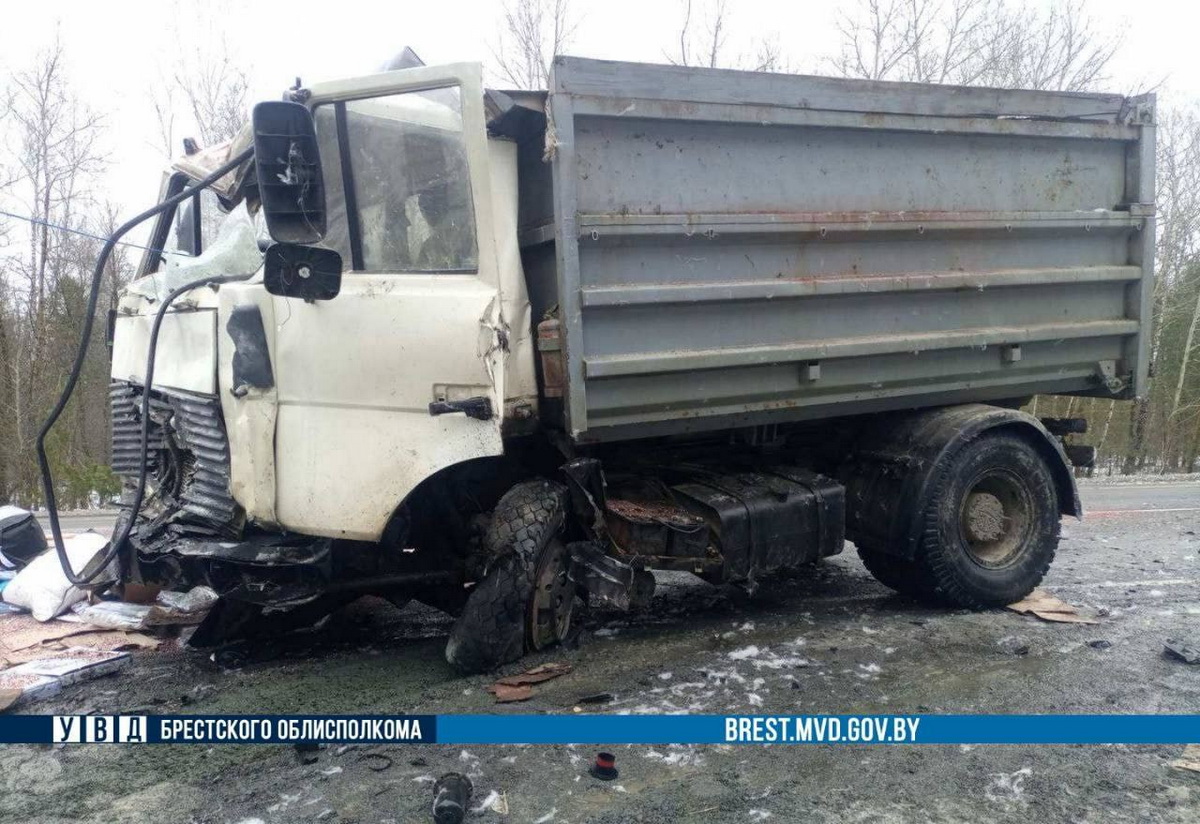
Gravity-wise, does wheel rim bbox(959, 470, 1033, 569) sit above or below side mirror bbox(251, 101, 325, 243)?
below

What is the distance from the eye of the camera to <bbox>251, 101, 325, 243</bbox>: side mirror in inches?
115

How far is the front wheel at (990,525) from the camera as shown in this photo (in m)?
4.45

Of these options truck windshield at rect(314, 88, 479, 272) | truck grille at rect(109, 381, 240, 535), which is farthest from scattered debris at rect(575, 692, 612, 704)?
truck windshield at rect(314, 88, 479, 272)

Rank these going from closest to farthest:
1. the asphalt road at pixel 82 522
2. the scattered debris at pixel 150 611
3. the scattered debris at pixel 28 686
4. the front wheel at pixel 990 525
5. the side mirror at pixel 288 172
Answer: the side mirror at pixel 288 172 < the scattered debris at pixel 28 686 < the scattered debris at pixel 150 611 < the front wheel at pixel 990 525 < the asphalt road at pixel 82 522

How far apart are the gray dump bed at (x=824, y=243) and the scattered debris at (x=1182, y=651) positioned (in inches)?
60.4

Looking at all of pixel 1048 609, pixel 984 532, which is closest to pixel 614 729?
pixel 984 532

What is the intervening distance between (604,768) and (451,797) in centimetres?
53

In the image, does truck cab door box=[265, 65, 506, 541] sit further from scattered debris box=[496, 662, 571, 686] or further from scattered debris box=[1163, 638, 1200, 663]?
scattered debris box=[1163, 638, 1200, 663]

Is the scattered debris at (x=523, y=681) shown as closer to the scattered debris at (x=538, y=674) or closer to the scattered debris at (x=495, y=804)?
the scattered debris at (x=538, y=674)

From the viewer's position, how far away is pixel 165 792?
2.74m

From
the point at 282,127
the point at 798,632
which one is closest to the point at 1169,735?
the point at 798,632

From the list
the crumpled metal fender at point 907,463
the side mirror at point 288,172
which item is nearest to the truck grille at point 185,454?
the side mirror at point 288,172

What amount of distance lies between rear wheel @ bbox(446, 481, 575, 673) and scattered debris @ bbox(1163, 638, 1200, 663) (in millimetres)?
2847

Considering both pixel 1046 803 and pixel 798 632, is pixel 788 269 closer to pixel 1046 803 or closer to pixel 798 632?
pixel 798 632
